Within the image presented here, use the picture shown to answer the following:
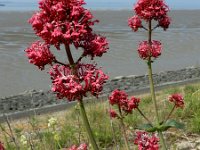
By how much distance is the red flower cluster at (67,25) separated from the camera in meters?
2.62

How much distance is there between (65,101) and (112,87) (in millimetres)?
2427

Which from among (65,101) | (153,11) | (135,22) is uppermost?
(153,11)

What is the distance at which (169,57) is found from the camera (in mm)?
33812

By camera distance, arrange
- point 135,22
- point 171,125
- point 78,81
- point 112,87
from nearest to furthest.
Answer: point 78,81 → point 171,125 → point 135,22 → point 112,87

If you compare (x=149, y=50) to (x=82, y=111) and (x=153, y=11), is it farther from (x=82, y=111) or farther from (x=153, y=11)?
(x=82, y=111)

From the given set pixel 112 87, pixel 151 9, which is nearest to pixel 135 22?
pixel 151 9

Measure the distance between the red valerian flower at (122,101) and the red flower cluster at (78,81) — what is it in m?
1.70

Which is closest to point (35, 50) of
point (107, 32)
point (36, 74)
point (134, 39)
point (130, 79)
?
point (130, 79)

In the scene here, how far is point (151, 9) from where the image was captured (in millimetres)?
4555

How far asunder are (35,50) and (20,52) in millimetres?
33126

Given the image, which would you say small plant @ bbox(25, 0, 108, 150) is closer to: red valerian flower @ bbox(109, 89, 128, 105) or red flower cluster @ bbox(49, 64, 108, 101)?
red flower cluster @ bbox(49, 64, 108, 101)

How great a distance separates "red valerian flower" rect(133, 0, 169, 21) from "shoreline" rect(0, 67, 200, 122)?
842 cm

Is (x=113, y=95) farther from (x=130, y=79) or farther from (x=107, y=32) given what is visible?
(x=107, y=32)

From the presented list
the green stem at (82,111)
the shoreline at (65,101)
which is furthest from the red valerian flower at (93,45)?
the shoreline at (65,101)
